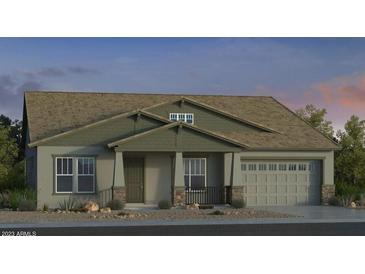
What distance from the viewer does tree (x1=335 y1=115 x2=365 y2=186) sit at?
42031 mm

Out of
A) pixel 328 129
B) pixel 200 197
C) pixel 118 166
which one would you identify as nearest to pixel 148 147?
pixel 118 166

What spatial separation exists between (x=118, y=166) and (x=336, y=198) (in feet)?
37.6

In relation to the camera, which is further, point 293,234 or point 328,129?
point 328,129

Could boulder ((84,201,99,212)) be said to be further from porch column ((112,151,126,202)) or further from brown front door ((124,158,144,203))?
brown front door ((124,158,144,203))

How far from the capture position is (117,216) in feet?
89.8

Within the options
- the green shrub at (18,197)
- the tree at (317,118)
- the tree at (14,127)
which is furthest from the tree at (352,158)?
the tree at (14,127)

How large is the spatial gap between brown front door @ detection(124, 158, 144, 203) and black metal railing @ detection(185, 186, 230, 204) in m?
2.30

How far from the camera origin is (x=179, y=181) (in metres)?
32.7

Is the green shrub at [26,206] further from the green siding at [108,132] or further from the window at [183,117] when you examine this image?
the window at [183,117]

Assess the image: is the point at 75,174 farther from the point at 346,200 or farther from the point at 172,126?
the point at 346,200

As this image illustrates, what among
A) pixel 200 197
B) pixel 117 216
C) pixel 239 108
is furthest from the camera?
pixel 239 108

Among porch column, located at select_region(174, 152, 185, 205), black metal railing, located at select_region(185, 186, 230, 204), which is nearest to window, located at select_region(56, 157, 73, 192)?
porch column, located at select_region(174, 152, 185, 205)
